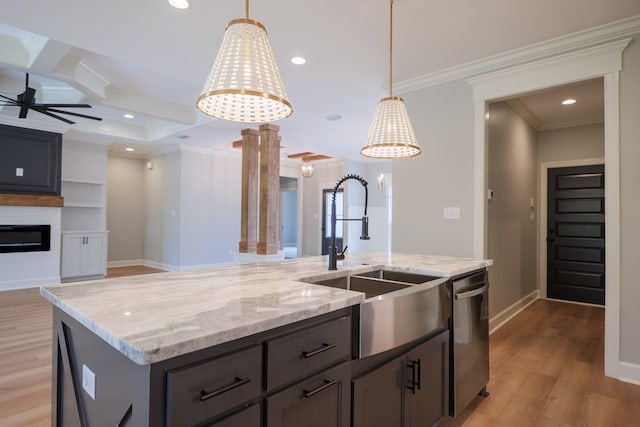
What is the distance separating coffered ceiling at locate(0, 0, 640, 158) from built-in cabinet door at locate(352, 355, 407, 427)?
7.37 feet

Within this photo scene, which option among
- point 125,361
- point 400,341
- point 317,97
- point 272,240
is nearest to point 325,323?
point 400,341

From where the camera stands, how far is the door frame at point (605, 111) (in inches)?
102

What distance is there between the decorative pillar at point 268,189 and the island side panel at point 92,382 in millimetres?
3824

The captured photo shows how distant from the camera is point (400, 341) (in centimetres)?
148

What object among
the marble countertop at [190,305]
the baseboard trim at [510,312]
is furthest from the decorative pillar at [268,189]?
the marble countertop at [190,305]

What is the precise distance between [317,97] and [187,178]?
4042mm

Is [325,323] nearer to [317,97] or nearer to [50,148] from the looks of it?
[317,97]

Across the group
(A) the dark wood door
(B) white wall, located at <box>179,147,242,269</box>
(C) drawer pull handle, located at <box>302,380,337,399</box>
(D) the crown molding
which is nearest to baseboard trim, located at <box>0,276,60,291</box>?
(B) white wall, located at <box>179,147,242,269</box>

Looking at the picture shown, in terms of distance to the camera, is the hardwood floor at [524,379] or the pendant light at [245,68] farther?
the hardwood floor at [524,379]

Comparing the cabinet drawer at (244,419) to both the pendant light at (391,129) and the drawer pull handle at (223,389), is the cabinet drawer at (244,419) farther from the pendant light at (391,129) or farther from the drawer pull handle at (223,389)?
the pendant light at (391,129)

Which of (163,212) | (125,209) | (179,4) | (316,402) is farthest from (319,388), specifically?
(125,209)

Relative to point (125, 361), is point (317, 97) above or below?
above

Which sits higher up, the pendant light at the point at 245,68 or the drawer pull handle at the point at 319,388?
the pendant light at the point at 245,68

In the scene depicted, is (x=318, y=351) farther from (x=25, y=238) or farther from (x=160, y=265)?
(x=160, y=265)
